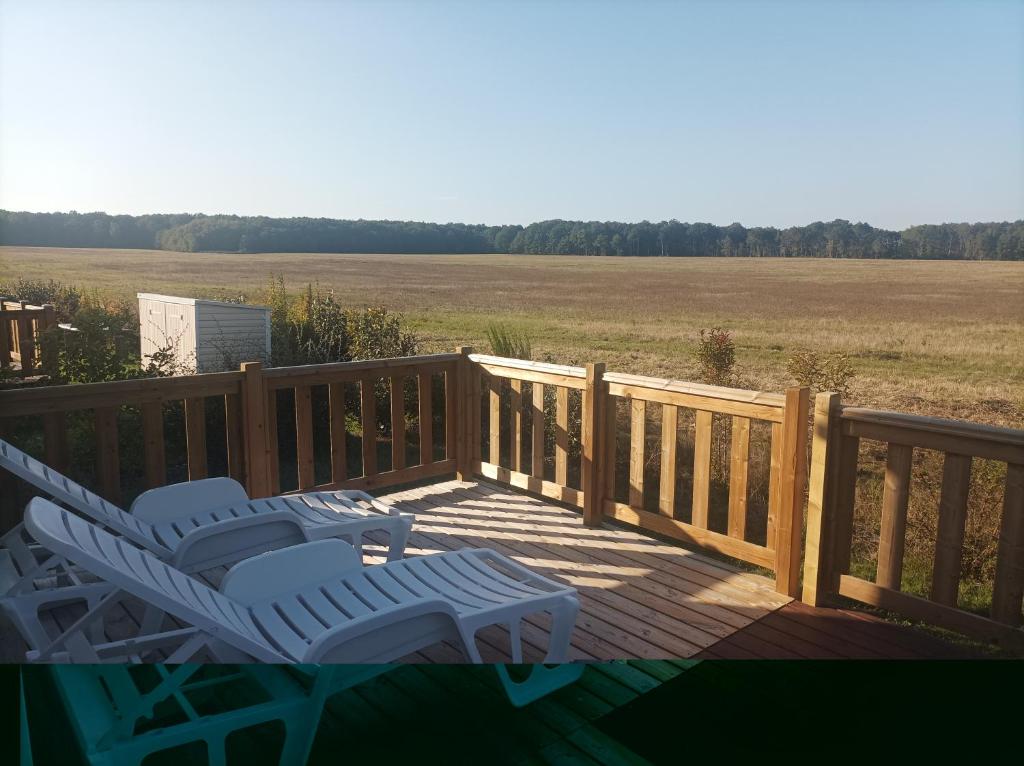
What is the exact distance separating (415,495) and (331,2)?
3576 millimetres

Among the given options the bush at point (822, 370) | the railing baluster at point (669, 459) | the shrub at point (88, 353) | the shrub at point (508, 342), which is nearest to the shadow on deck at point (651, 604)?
the railing baluster at point (669, 459)

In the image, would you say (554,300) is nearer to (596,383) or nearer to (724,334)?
(724,334)

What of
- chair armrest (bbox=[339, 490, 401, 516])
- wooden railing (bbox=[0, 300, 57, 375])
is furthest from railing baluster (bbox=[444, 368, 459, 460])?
wooden railing (bbox=[0, 300, 57, 375])

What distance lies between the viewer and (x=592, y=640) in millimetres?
2764

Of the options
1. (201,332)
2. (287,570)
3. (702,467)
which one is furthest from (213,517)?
(201,332)

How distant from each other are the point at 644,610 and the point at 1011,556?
124 centimetres

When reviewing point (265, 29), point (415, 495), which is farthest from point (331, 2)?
point (415, 495)

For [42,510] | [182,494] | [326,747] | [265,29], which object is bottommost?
[326,747]

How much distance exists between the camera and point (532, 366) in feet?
13.9

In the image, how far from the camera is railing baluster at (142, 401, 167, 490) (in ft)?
11.4

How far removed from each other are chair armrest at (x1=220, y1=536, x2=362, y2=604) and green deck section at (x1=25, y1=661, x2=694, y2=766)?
11.8 inches

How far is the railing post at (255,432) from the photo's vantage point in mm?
3754

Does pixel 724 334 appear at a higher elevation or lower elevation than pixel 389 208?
lower

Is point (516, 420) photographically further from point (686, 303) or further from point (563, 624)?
point (686, 303)
